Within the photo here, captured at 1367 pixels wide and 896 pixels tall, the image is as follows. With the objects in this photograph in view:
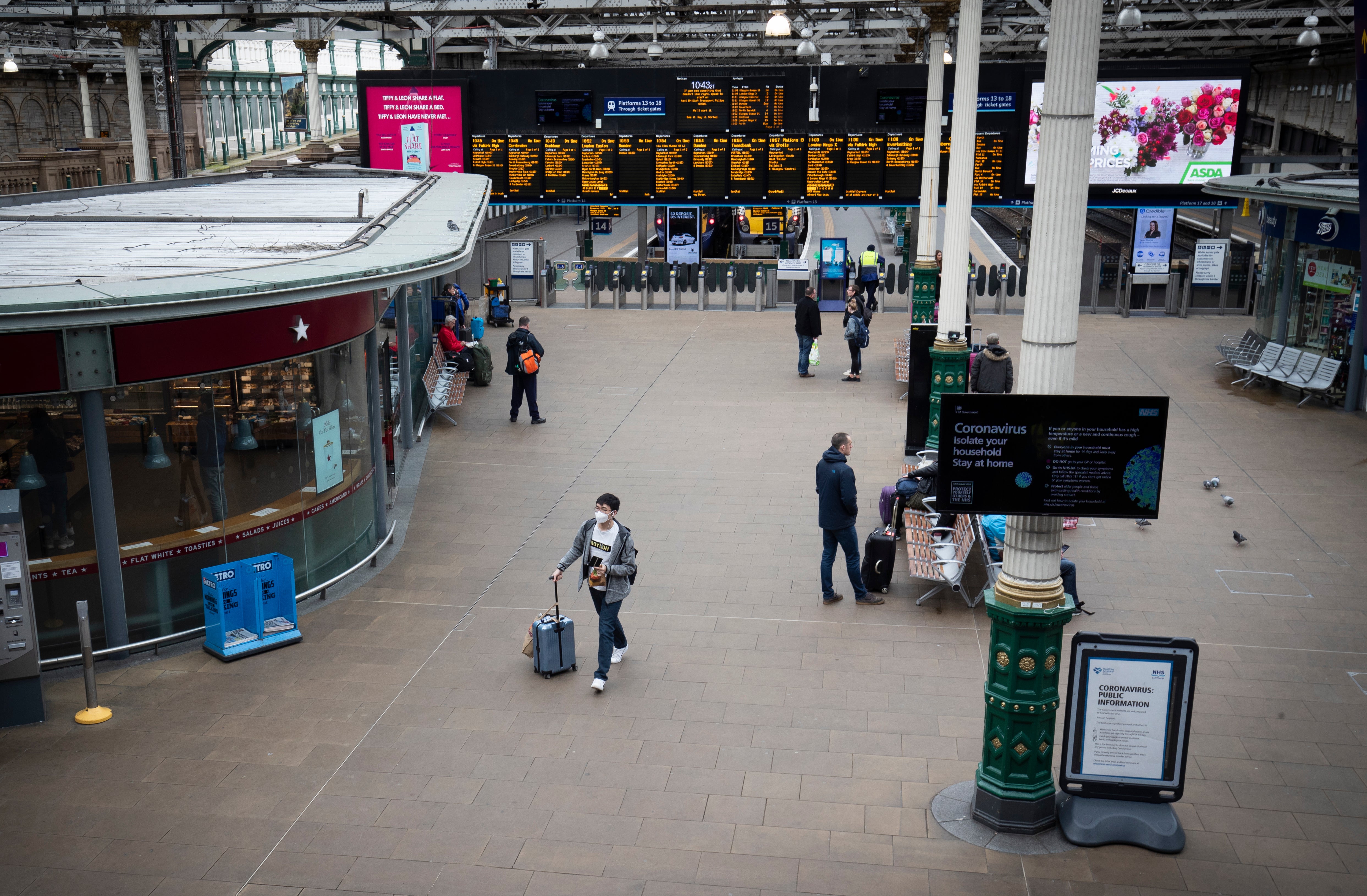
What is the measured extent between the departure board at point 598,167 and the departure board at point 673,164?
90 centimetres

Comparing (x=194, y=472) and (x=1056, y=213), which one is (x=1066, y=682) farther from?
(x=194, y=472)

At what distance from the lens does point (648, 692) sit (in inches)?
338

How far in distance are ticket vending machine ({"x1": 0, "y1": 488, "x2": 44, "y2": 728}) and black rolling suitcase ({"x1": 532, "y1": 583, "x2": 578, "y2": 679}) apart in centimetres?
328

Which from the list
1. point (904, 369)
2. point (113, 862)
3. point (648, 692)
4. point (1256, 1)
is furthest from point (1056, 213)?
point (1256, 1)

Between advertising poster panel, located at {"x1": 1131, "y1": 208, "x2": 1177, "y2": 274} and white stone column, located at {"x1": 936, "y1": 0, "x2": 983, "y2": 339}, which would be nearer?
white stone column, located at {"x1": 936, "y1": 0, "x2": 983, "y2": 339}

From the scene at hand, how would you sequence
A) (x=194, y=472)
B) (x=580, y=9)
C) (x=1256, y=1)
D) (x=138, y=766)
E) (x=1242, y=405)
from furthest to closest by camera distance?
(x=1256, y=1) → (x=580, y=9) → (x=1242, y=405) → (x=194, y=472) → (x=138, y=766)

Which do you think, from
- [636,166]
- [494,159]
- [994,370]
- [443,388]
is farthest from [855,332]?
[494,159]

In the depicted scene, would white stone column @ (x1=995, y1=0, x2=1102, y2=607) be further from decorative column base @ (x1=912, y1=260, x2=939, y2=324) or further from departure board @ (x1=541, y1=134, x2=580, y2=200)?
departure board @ (x1=541, y1=134, x2=580, y2=200)

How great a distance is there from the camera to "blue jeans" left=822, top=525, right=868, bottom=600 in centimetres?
1006

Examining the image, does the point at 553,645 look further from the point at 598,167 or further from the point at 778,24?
the point at 598,167

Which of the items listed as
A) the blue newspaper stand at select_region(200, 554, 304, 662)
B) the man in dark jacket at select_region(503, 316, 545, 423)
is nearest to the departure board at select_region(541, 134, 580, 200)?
the man in dark jacket at select_region(503, 316, 545, 423)

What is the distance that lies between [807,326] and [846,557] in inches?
363

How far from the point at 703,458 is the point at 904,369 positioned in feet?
15.8

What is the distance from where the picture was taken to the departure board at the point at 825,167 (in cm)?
2422
